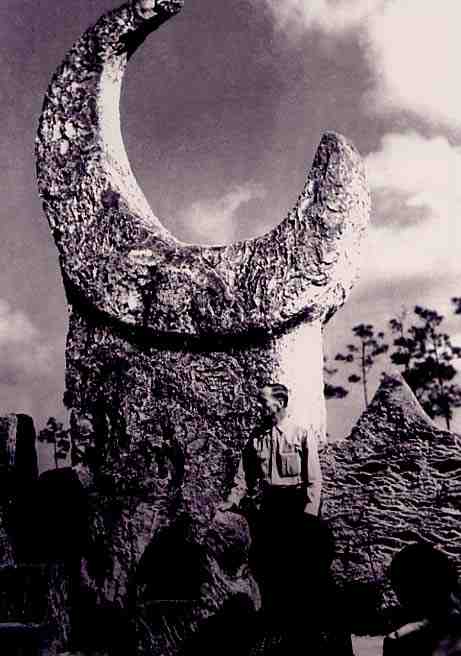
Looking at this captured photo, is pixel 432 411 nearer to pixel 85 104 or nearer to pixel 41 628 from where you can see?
pixel 85 104

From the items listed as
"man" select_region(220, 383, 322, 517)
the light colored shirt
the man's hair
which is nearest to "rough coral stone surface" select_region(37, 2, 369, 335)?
the man's hair

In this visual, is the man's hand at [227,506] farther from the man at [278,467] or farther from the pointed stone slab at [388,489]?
the pointed stone slab at [388,489]

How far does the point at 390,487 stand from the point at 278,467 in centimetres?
60

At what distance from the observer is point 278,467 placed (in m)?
3.78

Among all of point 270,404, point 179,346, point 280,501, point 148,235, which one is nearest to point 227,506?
point 280,501

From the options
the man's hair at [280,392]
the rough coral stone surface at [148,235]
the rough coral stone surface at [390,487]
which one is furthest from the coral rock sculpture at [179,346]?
the rough coral stone surface at [390,487]

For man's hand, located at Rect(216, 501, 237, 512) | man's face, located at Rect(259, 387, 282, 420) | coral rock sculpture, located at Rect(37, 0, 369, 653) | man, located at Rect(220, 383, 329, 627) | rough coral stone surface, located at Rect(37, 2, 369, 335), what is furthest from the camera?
rough coral stone surface, located at Rect(37, 2, 369, 335)

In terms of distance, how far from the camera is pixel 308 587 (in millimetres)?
3424

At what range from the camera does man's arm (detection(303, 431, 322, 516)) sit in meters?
3.65

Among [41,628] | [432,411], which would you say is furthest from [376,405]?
[432,411]

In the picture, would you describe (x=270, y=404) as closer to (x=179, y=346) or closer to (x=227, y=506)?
(x=227, y=506)

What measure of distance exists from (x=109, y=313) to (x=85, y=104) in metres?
1.55

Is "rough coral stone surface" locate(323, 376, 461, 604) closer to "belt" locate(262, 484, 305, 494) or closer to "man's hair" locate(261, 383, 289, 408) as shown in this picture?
"belt" locate(262, 484, 305, 494)

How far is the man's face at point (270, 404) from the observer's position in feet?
12.8
